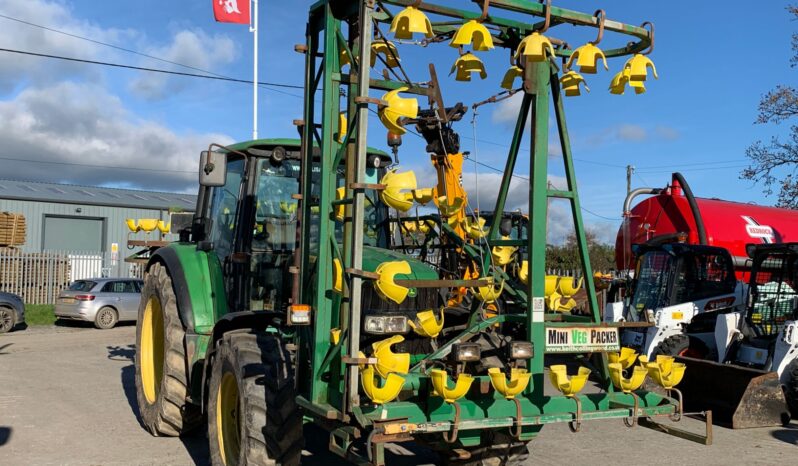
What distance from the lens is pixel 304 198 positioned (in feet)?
15.7

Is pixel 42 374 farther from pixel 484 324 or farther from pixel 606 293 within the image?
pixel 606 293

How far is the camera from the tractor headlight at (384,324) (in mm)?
4348

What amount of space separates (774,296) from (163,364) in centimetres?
877

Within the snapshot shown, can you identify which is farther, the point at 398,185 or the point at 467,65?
the point at 467,65

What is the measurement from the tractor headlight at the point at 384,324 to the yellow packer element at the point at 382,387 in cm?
47

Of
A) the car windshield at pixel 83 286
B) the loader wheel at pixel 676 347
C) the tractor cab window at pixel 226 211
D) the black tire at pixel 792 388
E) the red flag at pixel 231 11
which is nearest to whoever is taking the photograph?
the tractor cab window at pixel 226 211

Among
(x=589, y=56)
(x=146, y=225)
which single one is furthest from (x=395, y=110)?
(x=146, y=225)

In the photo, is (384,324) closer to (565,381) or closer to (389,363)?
(389,363)

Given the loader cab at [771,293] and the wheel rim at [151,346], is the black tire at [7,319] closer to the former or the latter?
the wheel rim at [151,346]

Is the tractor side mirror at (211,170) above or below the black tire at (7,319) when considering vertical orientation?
above

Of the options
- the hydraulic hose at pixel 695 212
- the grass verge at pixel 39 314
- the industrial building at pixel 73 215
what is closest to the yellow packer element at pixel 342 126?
the hydraulic hose at pixel 695 212

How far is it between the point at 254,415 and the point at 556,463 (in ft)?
10.5

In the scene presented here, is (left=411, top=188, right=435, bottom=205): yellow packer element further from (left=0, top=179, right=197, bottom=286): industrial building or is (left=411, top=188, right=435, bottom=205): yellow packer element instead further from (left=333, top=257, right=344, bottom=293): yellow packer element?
(left=0, top=179, right=197, bottom=286): industrial building

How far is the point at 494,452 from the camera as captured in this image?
5402 mm
